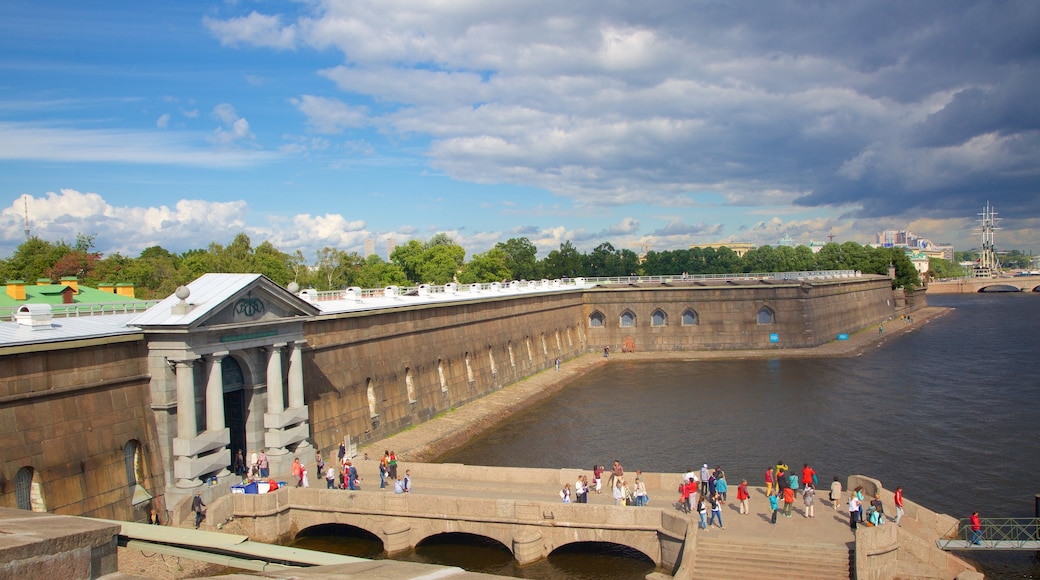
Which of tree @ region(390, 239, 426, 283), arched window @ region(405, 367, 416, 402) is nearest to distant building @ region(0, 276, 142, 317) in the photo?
arched window @ region(405, 367, 416, 402)

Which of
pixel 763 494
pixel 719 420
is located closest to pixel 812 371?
pixel 719 420

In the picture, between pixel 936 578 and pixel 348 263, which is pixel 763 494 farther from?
pixel 348 263

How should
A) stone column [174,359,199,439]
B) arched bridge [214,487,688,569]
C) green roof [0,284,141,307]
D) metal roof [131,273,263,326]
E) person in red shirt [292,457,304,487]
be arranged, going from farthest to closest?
green roof [0,284,141,307], person in red shirt [292,457,304,487], stone column [174,359,199,439], metal roof [131,273,263,326], arched bridge [214,487,688,569]

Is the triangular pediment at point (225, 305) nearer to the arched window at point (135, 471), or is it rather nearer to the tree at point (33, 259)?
the arched window at point (135, 471)

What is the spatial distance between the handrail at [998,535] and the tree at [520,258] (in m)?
95.7

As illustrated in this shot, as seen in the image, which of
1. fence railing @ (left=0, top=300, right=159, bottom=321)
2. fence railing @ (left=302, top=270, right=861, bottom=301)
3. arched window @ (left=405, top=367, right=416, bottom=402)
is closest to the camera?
fence railing @ (left=0, top=300, right=159, bottom=321)

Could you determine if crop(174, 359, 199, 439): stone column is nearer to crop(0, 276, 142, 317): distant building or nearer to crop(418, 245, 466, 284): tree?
crop(0, 276, 142, 317): distant building

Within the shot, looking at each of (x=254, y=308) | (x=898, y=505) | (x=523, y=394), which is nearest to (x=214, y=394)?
(x=254, y=308)

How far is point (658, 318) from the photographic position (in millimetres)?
75062

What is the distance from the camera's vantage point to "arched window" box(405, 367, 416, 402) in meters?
40.0

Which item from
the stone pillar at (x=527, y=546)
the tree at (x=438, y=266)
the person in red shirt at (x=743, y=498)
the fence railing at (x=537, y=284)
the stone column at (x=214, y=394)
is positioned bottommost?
the stone pillar at (x=527, y=546)

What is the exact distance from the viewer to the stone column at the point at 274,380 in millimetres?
28000

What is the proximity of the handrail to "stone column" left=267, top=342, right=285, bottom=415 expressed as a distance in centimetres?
2253

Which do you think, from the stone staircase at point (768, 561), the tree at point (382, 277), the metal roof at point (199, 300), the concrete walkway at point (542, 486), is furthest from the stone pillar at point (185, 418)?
the tree at point (382, 277)
